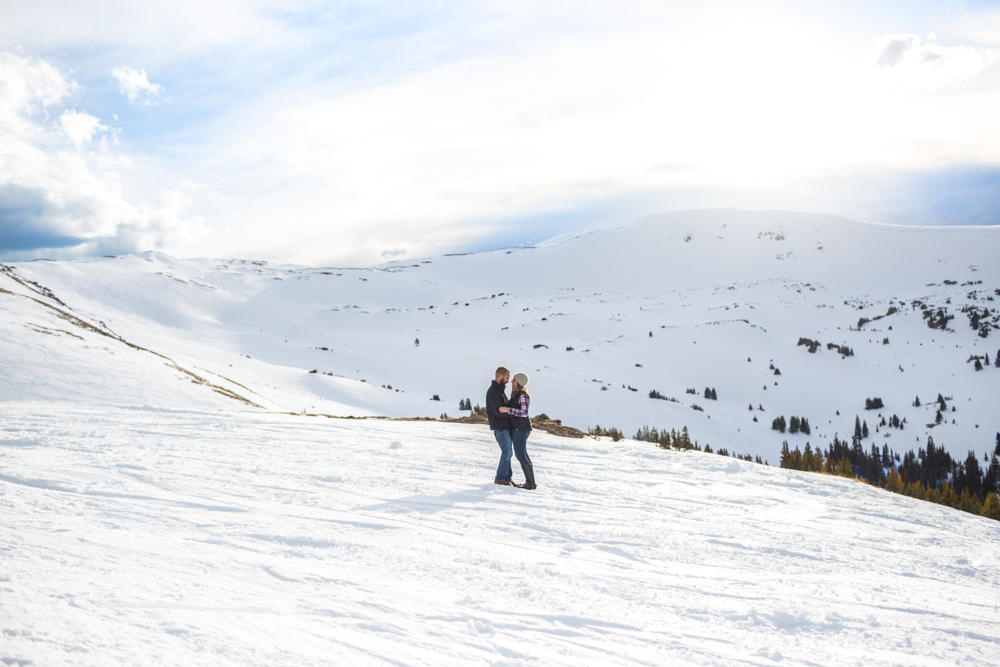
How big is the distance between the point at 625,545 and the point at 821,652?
2043 mm

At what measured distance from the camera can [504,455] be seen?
7789mm

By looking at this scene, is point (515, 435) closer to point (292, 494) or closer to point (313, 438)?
point (292, 494)

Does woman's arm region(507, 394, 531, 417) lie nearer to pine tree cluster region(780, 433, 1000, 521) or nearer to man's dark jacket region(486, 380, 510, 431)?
man's dark jacket region(486, 380, 510, 431)

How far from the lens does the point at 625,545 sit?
5.48 meters

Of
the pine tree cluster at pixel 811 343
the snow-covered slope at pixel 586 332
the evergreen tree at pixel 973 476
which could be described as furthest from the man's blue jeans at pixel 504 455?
the pine tree cluster at pixel 811 343

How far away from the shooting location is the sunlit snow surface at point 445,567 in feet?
10.8

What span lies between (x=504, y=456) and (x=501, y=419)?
55 cm

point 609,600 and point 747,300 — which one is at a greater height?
point 747,300

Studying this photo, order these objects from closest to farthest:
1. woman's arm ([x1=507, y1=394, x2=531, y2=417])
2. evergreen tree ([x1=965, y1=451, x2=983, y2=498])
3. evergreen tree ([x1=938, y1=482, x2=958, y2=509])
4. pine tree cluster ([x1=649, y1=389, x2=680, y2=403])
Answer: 1. woman's arm ([x1=507, y1=394, x2=531, y2=417])
2. evergreen tree ([x1=938, y1=482, x2=958, y2=509])
3. evergreen tree ([x1=965, y1=451, x2=983, y2=498])
4. pine tree cluster ([x1=649, y1=389, x2=680, y2=403])

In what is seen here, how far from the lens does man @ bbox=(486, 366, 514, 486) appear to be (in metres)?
7.57

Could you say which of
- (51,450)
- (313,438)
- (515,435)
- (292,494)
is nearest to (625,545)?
(515,435)

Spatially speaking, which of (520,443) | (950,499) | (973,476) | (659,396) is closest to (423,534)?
(520,443)

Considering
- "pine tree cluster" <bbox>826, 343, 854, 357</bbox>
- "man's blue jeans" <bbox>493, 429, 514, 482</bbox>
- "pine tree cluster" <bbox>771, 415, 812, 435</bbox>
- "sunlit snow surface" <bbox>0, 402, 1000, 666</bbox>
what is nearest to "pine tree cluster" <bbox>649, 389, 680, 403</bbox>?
"pine tree cluster" <bbox>771, 415, 812, 435</bbox>

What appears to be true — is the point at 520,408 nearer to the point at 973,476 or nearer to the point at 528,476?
the point at 528,476
